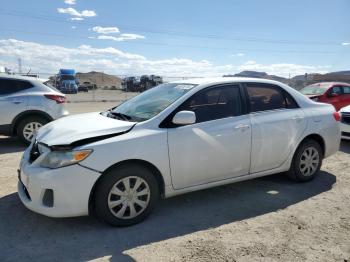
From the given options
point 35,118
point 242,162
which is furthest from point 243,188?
point 35,118

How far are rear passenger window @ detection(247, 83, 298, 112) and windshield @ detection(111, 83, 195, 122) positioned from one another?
901 millimetres

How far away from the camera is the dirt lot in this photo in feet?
11.3

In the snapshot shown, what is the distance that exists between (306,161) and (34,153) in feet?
12.4

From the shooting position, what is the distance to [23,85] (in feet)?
27.1

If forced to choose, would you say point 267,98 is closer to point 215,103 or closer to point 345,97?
point 215,103

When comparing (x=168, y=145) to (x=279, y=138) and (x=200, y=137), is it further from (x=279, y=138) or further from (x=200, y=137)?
(x=279, y=138)

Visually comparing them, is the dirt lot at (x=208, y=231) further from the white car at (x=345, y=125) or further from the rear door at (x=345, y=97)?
→ the rear door at (x=345, y=97)

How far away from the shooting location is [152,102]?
4785mm

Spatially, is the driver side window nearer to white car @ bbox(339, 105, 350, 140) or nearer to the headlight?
white car @ bbox(339, 105, 350, 140)

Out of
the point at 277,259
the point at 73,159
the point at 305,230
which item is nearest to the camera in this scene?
the point at 277,259

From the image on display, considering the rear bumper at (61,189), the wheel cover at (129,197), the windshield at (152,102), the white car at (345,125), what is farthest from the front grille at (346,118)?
the rear bumper at (61,189)

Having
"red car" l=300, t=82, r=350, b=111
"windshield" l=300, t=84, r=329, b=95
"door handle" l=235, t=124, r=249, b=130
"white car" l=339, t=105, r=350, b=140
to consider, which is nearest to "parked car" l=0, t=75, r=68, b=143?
"door handle" l=235, t=124, r=249, b=130

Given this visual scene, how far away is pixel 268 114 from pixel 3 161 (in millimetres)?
4756

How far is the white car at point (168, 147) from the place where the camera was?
3742 millimetres
